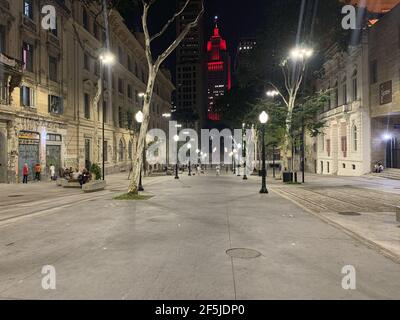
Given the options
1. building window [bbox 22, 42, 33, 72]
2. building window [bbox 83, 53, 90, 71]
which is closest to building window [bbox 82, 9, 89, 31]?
building window [bbox 83, 53, 90, 71]

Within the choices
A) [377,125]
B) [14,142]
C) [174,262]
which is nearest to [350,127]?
[377,125]

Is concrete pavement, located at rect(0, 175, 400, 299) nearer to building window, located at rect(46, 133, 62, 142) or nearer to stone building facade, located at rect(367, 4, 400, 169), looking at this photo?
building window, located at rect(46, 133, 62, 142)

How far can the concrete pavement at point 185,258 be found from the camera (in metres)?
4.94

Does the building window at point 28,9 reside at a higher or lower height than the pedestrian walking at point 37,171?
higher

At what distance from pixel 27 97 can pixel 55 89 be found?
413cm

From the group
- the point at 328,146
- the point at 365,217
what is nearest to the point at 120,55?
the point at 328,146

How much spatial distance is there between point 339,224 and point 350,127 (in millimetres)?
31003

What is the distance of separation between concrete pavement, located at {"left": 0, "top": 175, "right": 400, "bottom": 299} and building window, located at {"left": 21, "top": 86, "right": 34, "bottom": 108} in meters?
18.6

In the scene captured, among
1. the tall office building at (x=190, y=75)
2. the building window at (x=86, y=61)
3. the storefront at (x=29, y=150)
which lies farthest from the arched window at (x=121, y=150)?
the tall office building at (x=190, y=75)

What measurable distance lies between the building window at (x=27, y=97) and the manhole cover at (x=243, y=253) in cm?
2480

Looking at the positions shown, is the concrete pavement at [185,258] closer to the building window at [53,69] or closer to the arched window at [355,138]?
the building window at [53,69]

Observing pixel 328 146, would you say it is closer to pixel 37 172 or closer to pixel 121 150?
pixel 121 150
